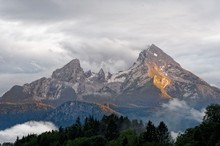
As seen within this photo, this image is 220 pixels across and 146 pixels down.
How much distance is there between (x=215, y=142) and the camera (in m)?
199
